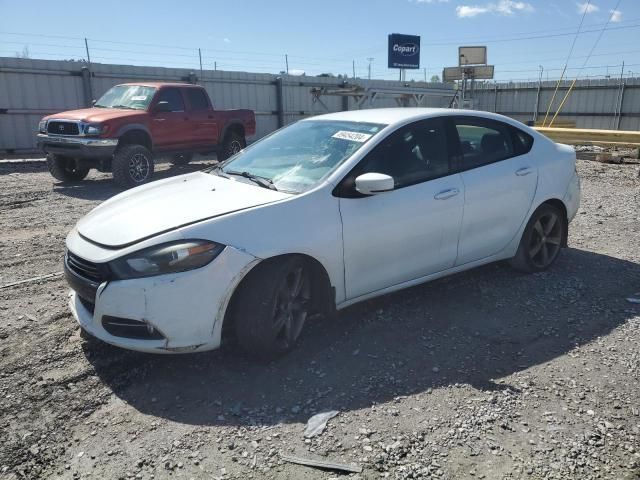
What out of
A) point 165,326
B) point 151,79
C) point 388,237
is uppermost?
point 151,79

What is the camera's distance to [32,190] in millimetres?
10023

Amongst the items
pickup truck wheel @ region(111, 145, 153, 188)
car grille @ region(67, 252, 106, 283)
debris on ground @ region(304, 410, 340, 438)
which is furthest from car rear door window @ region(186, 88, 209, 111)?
debris on ground @ region(304, 410, 340, 438)

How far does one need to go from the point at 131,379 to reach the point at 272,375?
2.81ft

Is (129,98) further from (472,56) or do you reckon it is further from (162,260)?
(472,56)

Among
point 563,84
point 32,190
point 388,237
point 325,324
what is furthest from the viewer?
point 563,84

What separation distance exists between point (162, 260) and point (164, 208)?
555mm

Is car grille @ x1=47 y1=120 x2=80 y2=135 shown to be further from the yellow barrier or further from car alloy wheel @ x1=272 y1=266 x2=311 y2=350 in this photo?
the yellow barrier

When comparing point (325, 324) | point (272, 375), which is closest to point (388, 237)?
point (325, 324)

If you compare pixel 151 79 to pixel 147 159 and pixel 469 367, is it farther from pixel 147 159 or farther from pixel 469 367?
pixel 469 367

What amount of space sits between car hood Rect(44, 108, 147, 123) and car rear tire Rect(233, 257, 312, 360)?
7.71 metres

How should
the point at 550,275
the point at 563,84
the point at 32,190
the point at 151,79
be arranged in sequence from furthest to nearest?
the point at 563,84, the point at 151,79, the point at 32,190, the point at 550,275

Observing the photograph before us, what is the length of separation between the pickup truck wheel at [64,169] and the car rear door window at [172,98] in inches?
83.9

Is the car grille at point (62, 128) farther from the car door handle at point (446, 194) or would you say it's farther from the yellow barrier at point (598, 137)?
the yellow barrier at point (598, 137)

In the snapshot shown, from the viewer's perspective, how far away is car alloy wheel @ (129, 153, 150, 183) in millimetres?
10320
